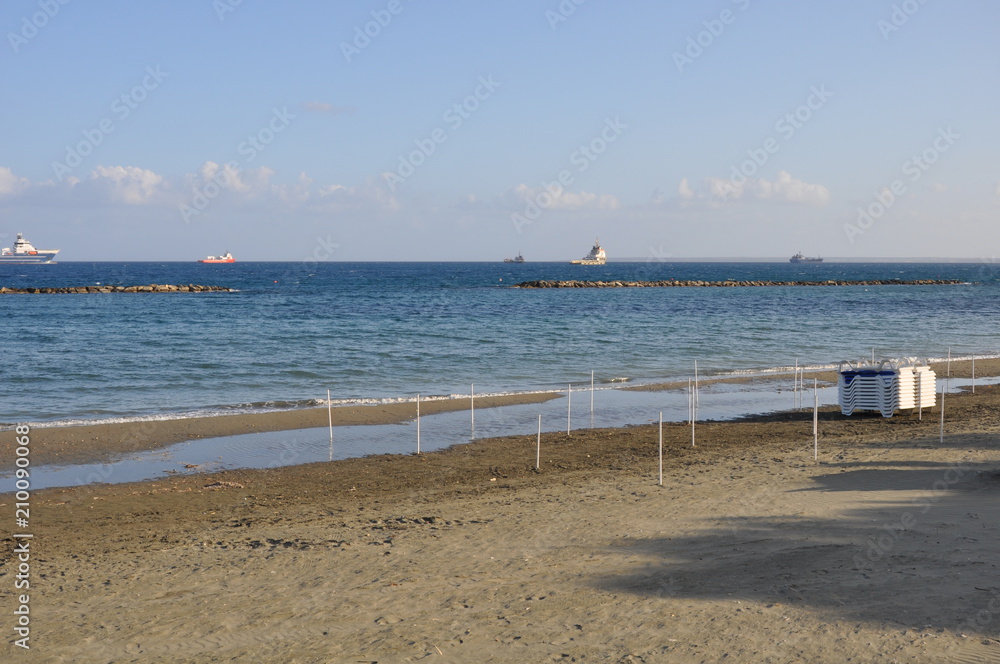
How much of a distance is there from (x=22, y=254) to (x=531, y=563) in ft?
670

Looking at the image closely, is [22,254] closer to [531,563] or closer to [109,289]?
[109,289]

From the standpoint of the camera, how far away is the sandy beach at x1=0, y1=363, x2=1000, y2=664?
7.37m

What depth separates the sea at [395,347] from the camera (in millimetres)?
24531

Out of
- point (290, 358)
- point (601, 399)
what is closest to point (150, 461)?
point (601, 399)

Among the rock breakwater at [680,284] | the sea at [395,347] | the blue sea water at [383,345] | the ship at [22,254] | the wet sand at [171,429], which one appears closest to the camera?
the wet sand at [171,429]

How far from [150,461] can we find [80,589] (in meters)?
7.68

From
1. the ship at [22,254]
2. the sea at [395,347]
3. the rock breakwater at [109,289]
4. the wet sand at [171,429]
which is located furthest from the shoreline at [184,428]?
the ship at [22,254]

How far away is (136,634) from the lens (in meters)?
7.65

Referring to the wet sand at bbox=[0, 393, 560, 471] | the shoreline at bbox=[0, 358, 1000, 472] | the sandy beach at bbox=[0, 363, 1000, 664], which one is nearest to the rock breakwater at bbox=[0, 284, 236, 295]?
the shoreline at bbox=[0, 358, 1000, 472]

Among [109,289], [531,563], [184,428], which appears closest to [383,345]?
[184,428]

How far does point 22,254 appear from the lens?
184 metres

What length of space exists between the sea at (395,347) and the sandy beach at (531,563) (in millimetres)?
7694

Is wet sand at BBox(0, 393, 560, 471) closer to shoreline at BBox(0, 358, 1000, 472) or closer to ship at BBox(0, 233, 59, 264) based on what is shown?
shoreline at BBox(0, 358, 1000, 472)

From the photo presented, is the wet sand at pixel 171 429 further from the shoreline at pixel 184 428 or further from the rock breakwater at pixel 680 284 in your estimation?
the rock breakwater at pixel 680 284
